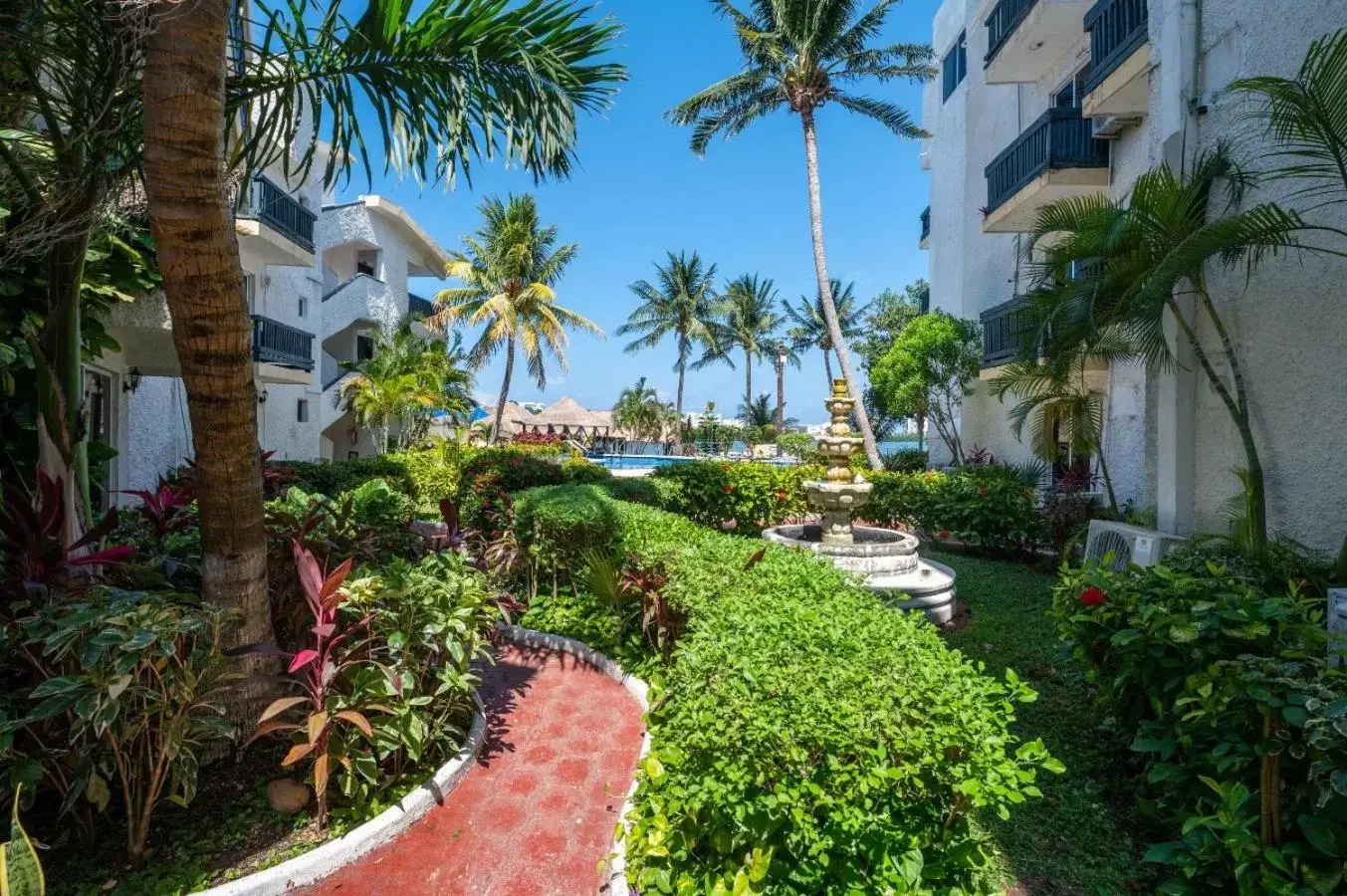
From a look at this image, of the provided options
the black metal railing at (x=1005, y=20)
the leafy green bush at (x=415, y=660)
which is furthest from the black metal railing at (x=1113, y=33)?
the leafy green bush at (x=415, y=660)

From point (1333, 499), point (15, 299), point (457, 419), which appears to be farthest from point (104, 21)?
point (457, 419)

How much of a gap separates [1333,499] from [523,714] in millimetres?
6534

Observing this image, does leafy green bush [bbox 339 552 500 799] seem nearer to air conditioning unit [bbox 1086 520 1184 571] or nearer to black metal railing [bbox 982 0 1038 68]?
air conditioning unit [bbox 1086 520 1184 571]

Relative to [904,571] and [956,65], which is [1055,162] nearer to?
[904,571]

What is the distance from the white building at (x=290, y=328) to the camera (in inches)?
328

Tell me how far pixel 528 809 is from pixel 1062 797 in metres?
3.03

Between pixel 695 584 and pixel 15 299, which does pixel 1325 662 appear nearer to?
pixel 695 584

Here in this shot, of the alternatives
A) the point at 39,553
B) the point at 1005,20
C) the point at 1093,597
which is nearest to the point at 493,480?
the point at 39,553

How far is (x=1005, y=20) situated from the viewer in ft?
39.7

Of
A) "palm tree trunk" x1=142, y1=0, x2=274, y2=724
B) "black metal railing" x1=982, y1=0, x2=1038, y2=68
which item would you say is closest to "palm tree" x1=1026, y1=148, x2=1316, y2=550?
"palm tree trunk" x1=142, y1=0, x2=274, y2=724

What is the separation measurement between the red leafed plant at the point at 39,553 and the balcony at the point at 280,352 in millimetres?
8401

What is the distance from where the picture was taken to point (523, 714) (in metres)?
4.48

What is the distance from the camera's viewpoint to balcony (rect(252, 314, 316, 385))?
1132 centimetres

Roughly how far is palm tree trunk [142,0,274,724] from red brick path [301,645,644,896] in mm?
1283
